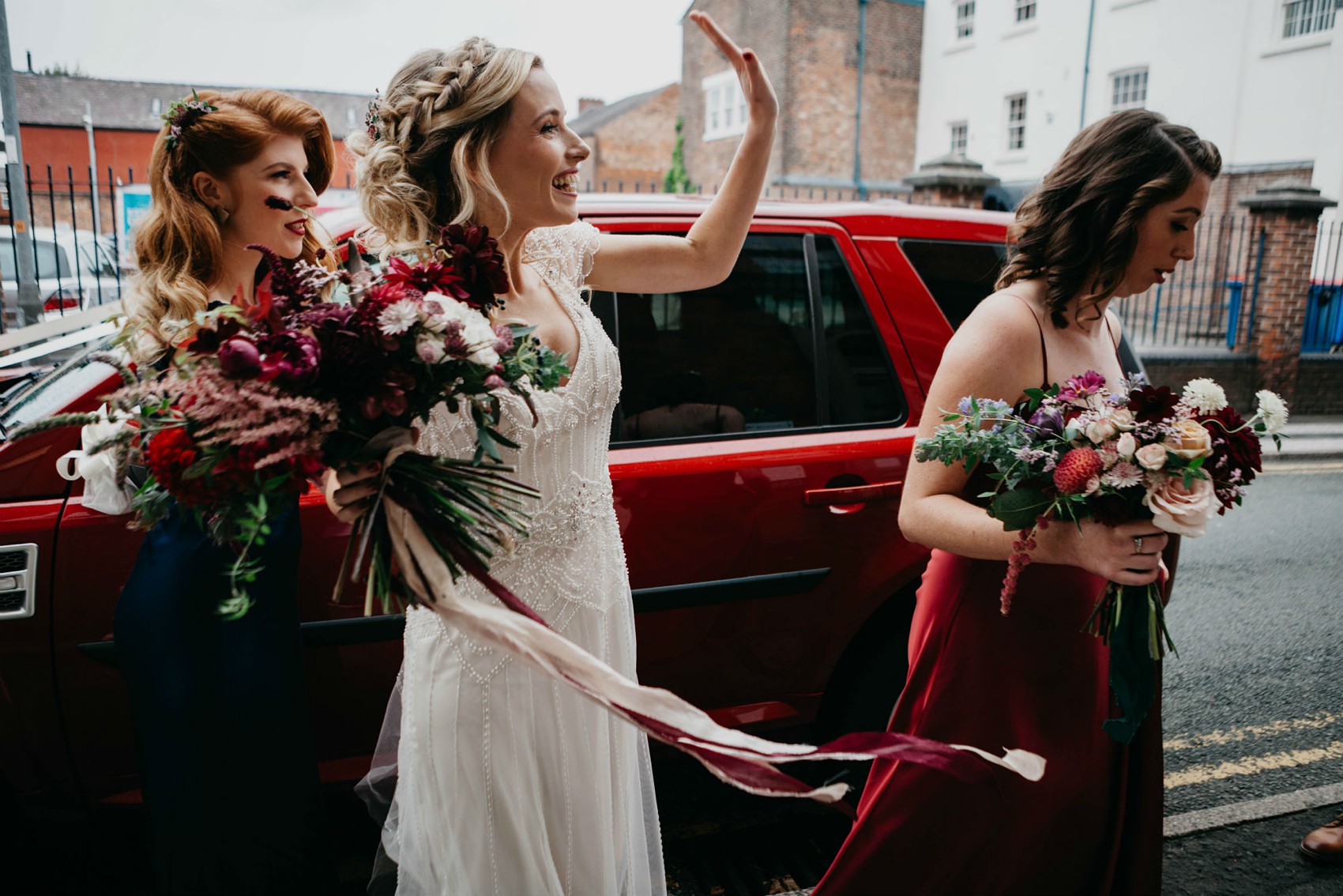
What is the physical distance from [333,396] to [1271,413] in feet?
5.93

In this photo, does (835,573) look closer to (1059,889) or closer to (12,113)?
(1059,889)

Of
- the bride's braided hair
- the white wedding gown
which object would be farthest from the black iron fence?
the white wedding gown

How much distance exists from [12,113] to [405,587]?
760 cm

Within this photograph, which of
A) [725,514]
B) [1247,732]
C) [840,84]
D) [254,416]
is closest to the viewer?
[254,416]

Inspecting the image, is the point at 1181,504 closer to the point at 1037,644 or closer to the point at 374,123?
the point at 1037,644

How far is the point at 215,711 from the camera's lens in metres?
2.11

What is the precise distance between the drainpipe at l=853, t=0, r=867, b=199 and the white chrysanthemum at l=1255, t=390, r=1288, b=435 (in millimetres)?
24024

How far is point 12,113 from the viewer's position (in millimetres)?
6949

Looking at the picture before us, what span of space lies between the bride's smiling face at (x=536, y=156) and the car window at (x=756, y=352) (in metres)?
0.91

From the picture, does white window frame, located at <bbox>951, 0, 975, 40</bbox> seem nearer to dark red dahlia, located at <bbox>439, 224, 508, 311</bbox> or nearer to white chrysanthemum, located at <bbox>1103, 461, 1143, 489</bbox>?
white chrysanthemum, located at <bbox>1103, 461, 1143, 489</bbox>

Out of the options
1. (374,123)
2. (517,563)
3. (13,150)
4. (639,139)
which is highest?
(639,139)

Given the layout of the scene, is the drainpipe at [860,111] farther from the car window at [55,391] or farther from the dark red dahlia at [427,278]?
the dark red dahlia at [427,278]

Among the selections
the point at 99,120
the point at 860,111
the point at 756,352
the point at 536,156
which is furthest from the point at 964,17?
the point at 99,120

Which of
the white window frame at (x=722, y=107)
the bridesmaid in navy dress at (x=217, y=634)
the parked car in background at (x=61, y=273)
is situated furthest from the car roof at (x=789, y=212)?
the white window frame at (x=722, y=107)
